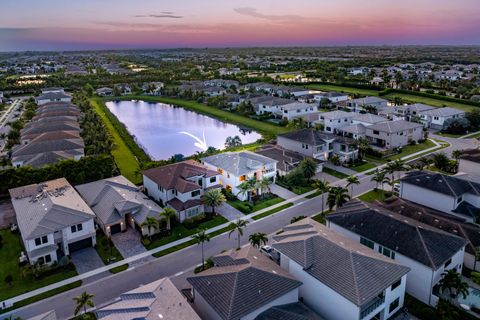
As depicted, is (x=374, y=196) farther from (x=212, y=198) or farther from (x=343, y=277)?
(x=343, y=277)

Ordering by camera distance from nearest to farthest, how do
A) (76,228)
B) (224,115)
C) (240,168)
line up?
(76,228), (240,168), (224,115)

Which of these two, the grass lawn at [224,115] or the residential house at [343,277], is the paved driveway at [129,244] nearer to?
the residential house at [343,277]

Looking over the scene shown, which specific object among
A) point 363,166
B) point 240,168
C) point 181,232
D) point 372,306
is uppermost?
point 240,168

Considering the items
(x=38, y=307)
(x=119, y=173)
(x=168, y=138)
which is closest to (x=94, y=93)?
(x=168, y=138)

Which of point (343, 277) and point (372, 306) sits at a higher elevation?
point (343, 277)

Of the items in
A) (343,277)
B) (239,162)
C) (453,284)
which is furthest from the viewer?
(239,162)

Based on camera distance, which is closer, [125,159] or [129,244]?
[129,244]

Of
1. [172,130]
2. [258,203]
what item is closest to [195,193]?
[258,203]
